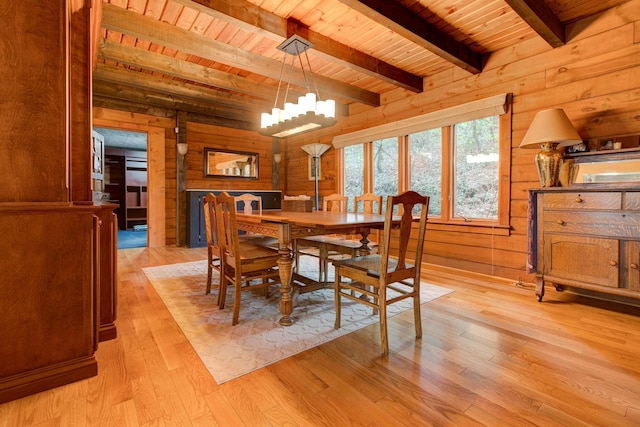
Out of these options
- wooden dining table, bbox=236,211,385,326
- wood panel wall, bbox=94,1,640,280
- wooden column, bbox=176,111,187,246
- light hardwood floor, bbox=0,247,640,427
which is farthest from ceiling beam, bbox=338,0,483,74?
wooden column, bbox=176,111,187,246

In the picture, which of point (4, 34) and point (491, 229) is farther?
point (491, 229)

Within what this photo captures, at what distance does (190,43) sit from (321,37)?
51.0 inches

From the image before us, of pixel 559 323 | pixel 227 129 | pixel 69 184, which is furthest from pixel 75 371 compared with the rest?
pixel 227 129

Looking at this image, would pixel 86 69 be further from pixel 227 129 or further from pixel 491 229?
pixel 227 129

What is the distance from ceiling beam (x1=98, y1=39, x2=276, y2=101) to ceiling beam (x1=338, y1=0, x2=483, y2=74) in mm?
2407

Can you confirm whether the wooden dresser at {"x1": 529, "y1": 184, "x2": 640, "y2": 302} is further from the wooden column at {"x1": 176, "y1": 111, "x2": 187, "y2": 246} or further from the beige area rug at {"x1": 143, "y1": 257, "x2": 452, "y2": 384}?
the wooden column at {"x1": 176, "y1": 111, "x2": 187, "y2": 246}

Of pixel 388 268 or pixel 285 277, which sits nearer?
pixel 388 268

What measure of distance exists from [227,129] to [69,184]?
476 centimetres

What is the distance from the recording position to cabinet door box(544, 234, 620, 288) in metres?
2.21

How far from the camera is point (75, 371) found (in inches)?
56.6

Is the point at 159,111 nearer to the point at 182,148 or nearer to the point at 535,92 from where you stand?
the point at 182,148

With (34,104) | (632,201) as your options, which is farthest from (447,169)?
(34,104)

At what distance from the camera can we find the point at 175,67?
12.0 ft

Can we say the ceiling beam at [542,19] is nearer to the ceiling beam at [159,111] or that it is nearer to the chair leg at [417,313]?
the chair leg at [417,313]
